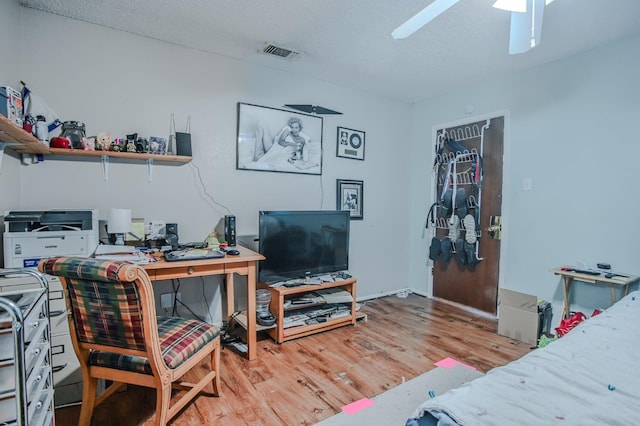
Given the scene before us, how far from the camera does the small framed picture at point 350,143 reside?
349cm

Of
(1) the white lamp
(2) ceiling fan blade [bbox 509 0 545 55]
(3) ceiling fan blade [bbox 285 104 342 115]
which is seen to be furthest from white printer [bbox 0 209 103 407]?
(2) ceiling fan blade [bbox 509 0 545 55]

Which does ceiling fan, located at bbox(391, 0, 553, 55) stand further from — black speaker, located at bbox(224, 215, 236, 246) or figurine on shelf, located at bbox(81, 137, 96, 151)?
figurine on shelf, located at bbox(81, 137, 96, 151)

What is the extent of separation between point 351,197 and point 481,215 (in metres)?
1.40

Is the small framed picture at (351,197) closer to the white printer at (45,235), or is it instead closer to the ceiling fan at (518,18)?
the ceiling fan at (518,18)

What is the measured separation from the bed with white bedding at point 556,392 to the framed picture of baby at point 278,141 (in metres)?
2.52

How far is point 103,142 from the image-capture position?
2.30 metres

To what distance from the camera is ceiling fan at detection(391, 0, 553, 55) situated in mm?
1563

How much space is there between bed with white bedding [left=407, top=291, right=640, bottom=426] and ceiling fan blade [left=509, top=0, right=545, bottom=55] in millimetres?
1505

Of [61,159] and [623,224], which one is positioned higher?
[61,159]

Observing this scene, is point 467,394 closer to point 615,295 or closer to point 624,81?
point 615,295

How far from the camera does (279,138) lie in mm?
3096

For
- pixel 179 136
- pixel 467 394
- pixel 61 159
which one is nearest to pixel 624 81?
pixel 467 394

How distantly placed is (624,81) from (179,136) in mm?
3530

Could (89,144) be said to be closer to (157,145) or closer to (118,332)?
(157,145)
